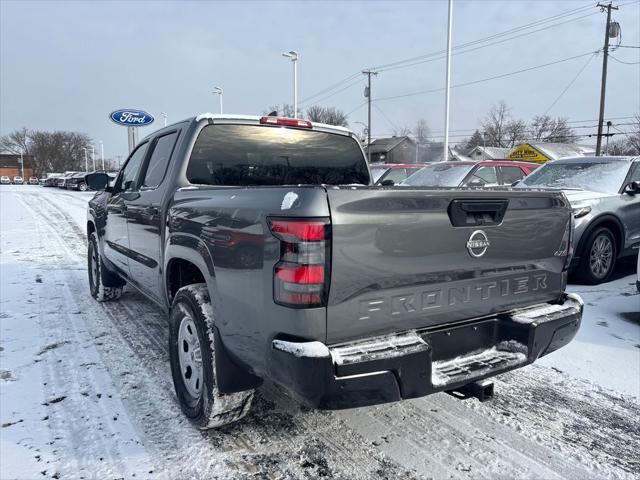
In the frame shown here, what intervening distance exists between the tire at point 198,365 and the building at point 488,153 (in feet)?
227

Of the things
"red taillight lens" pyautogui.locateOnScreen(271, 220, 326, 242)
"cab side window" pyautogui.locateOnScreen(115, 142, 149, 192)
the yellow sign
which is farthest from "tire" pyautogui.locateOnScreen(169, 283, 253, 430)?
the yellow sign

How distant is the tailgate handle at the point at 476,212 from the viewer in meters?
2.40

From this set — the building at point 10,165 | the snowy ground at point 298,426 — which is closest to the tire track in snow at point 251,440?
the snowy ground at point 298,426

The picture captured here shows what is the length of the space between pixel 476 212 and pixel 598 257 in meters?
4.75

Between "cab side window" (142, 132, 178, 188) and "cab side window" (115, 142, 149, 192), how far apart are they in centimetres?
29

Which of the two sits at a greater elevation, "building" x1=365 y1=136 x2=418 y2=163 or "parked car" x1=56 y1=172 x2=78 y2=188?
"building" x1=365 y1=136 x2=418 y2=163

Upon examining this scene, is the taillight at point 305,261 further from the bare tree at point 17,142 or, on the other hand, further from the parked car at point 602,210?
the bare tree at point 17,142

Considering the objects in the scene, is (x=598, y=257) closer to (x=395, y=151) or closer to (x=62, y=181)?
(x=62, y=181)

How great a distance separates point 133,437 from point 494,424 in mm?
2218

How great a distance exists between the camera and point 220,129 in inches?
140

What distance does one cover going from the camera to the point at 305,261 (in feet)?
6.64

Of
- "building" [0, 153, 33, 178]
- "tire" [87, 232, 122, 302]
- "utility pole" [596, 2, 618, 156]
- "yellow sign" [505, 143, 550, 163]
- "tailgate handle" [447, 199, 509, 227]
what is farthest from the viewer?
"building" [0, 153, 33, 178]

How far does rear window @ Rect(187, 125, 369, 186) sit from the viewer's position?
351 centimetres

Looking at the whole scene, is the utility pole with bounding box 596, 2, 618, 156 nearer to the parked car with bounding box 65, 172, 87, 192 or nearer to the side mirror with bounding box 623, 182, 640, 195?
the side mirror with bounding box 623, 182, 640, 195
